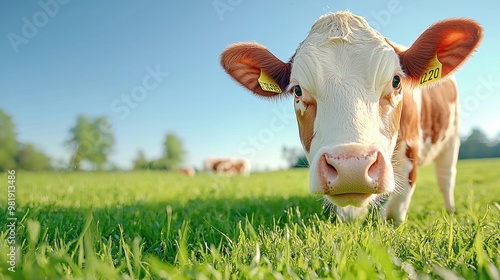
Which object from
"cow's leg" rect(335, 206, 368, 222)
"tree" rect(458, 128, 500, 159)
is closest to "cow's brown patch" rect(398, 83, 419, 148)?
Result: "cow's leg" rect(335, 206, 368, 222)

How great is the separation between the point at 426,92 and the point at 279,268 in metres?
3.72

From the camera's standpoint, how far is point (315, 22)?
3.67 metres

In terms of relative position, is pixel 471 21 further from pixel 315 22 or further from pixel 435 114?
pixel 435 114

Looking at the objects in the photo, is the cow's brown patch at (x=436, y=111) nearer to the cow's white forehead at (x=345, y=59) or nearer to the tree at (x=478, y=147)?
the cow's white forehead at (x=345, y=59)

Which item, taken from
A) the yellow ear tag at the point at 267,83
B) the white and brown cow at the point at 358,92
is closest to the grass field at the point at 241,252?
the white and brown cow at the point at 358,92

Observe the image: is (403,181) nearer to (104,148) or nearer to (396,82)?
(396,82)

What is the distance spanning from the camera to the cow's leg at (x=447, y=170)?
526 cm

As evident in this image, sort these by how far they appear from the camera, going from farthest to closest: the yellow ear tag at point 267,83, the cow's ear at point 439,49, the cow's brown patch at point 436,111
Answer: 1. the cow's brown patch at point 436,111
2. the yellow ear tag at point 267,83
3. the cow's ear at point 439,49

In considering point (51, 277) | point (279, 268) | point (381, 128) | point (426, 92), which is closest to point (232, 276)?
point (279, 268)

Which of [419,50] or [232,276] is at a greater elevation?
[419,50]

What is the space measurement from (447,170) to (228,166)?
71.8 ft

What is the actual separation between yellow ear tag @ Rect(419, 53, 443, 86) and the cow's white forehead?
0.43m

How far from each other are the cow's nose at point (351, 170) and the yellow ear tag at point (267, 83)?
1424 millimetres

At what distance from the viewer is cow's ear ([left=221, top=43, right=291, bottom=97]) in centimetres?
358
